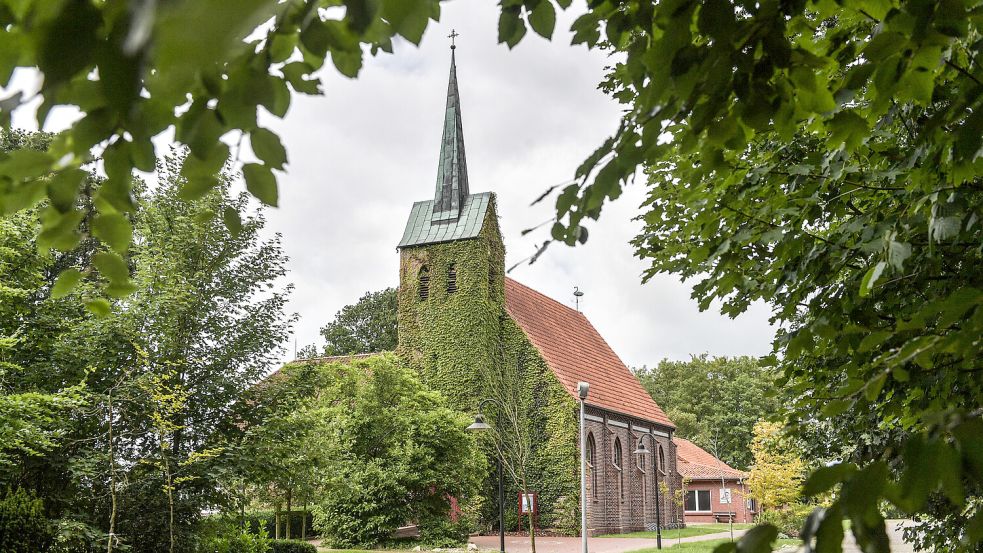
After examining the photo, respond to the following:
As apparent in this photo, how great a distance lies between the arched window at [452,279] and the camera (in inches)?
1201

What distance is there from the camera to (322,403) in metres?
24.0

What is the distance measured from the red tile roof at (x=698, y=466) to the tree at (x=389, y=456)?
79.3 feet

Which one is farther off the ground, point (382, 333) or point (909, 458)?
point (382, 333)

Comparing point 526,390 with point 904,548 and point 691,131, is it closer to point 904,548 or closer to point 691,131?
point 904,548

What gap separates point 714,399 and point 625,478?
32.1 meters

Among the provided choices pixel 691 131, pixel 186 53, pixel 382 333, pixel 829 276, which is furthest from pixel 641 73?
pixel 382 333

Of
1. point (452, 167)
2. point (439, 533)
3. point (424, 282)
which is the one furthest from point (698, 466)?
point (439, 533)

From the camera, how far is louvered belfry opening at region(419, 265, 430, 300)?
3119 centimetres

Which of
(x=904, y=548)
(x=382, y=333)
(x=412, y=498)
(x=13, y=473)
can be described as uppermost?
(x=382, y=333)

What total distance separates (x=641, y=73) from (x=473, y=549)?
22.1 metres

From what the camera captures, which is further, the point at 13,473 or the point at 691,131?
the point at 13,473

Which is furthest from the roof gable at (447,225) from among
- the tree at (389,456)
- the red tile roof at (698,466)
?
the red tile roof at (698,466)

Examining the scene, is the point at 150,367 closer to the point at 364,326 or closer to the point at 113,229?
the point at 113,229

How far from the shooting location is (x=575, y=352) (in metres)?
35.0
